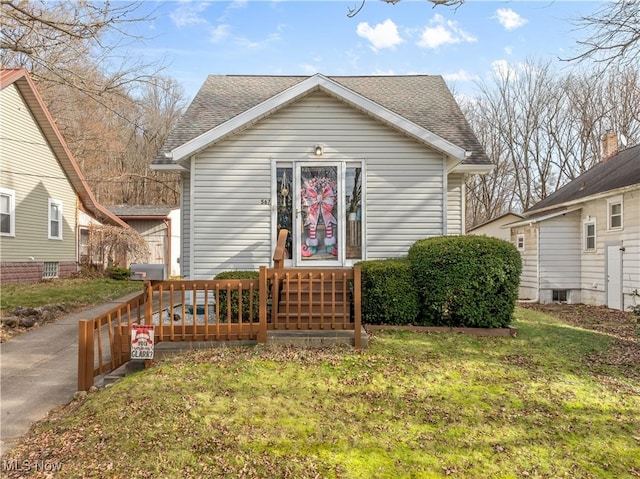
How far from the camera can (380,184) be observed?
27.2 ft

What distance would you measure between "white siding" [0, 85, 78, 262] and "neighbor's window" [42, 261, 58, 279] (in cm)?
21

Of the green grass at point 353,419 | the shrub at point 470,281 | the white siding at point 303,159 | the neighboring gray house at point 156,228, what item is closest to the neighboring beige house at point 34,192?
the neighboring gray house at point 156,228

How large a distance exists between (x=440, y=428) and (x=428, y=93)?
982 cm

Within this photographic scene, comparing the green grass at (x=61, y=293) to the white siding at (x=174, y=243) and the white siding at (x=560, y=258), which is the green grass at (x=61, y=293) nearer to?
the white siding at (x=174, y=243)

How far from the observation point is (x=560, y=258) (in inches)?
575

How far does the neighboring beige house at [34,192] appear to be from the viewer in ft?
42.8

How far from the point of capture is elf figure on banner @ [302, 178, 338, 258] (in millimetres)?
8250

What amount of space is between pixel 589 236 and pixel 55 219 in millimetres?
19973

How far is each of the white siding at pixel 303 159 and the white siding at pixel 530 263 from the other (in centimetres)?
838

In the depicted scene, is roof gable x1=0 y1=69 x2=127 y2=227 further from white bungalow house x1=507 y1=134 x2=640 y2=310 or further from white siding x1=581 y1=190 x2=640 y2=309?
white siding x1=581 y1=190 x2=640 y2=309

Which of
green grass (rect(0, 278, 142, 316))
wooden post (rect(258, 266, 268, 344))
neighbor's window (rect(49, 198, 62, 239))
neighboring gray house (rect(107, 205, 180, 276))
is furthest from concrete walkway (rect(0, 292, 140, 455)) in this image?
neighboring gray house (rect(107, 205, 180, 276))

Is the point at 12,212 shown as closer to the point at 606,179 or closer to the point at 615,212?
the point at 615,212

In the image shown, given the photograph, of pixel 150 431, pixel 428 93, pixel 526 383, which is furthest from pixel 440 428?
pixel 428 93

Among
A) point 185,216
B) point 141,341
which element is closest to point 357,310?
point 141,341
